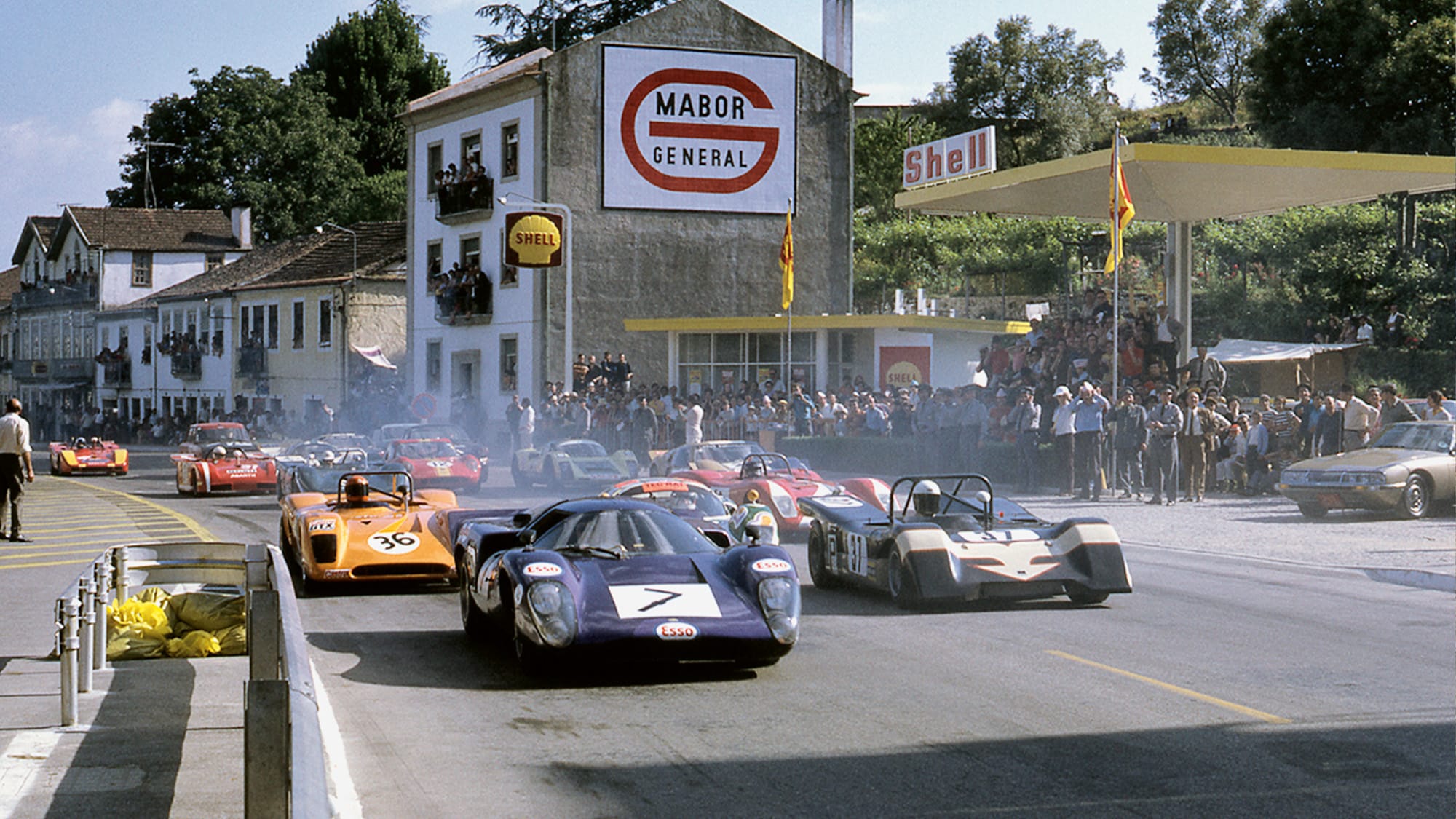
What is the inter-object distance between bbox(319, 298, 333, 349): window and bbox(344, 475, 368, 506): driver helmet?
4704 centimetres

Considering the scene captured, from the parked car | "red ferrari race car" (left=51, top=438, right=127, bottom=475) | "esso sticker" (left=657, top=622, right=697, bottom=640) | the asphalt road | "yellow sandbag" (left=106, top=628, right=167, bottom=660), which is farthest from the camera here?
"red ferrari race car" (left=51, top=438, right=127, bottom=475)

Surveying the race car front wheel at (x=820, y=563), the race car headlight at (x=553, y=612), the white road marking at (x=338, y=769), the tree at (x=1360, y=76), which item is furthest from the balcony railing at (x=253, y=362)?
the white road marking at (x=338, y=769)

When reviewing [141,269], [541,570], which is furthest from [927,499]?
[141,269]

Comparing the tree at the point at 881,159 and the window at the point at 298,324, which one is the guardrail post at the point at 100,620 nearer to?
the window at the point at 298,324

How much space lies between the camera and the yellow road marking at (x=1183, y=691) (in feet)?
28.3

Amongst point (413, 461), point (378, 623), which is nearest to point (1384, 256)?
point (413, 461)

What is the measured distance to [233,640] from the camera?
10.9 m

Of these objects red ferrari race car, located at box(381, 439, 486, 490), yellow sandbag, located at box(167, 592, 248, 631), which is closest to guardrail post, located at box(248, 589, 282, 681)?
yellow sandbag, located at box(167, 592, 248, 631)

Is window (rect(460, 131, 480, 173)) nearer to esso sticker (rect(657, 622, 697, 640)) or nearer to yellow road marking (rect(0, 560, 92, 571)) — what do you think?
yellow road marking (rect(0, 560, 92, 571))

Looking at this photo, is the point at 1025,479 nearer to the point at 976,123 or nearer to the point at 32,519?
the point at 32,519

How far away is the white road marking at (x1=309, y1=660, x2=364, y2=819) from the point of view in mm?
6691

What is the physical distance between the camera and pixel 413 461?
29.1m

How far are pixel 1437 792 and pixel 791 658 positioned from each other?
472cm

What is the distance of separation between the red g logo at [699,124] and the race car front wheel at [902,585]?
117 feet
